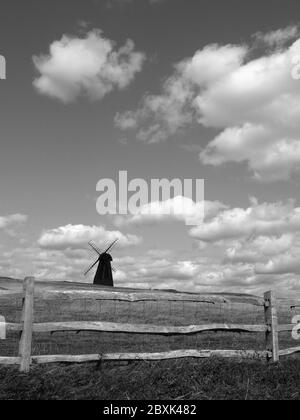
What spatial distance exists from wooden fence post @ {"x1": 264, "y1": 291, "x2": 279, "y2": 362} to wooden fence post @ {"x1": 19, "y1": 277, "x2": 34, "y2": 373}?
620cm

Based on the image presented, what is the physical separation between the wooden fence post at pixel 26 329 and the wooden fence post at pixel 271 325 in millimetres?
6196

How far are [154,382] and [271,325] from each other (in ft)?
14.4

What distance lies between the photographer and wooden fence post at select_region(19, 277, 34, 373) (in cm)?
902

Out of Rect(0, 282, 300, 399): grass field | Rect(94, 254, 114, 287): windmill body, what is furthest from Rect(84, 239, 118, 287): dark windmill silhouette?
Rect(0, 282, 300, 399): grass field

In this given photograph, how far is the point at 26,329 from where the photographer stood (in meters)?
9.28

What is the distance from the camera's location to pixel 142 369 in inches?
373

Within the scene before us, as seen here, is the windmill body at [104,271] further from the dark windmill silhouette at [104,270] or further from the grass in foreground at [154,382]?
the grass in foreground at [154,382]

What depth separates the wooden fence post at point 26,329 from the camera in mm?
9016

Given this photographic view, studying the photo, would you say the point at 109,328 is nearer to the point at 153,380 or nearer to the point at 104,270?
the point at 153,380

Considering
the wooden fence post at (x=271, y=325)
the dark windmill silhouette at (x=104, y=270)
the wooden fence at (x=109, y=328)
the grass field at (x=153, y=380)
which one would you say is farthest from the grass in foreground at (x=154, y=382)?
the dark windmill silhouette at (x=104, y=270)

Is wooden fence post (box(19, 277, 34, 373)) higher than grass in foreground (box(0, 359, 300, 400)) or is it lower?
higher

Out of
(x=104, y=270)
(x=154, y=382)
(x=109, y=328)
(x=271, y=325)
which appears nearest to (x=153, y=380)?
(x=154, y=382)

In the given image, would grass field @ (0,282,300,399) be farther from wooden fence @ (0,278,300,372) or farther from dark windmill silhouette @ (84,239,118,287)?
dark windmill silhouette @ (84,239,118,287)
